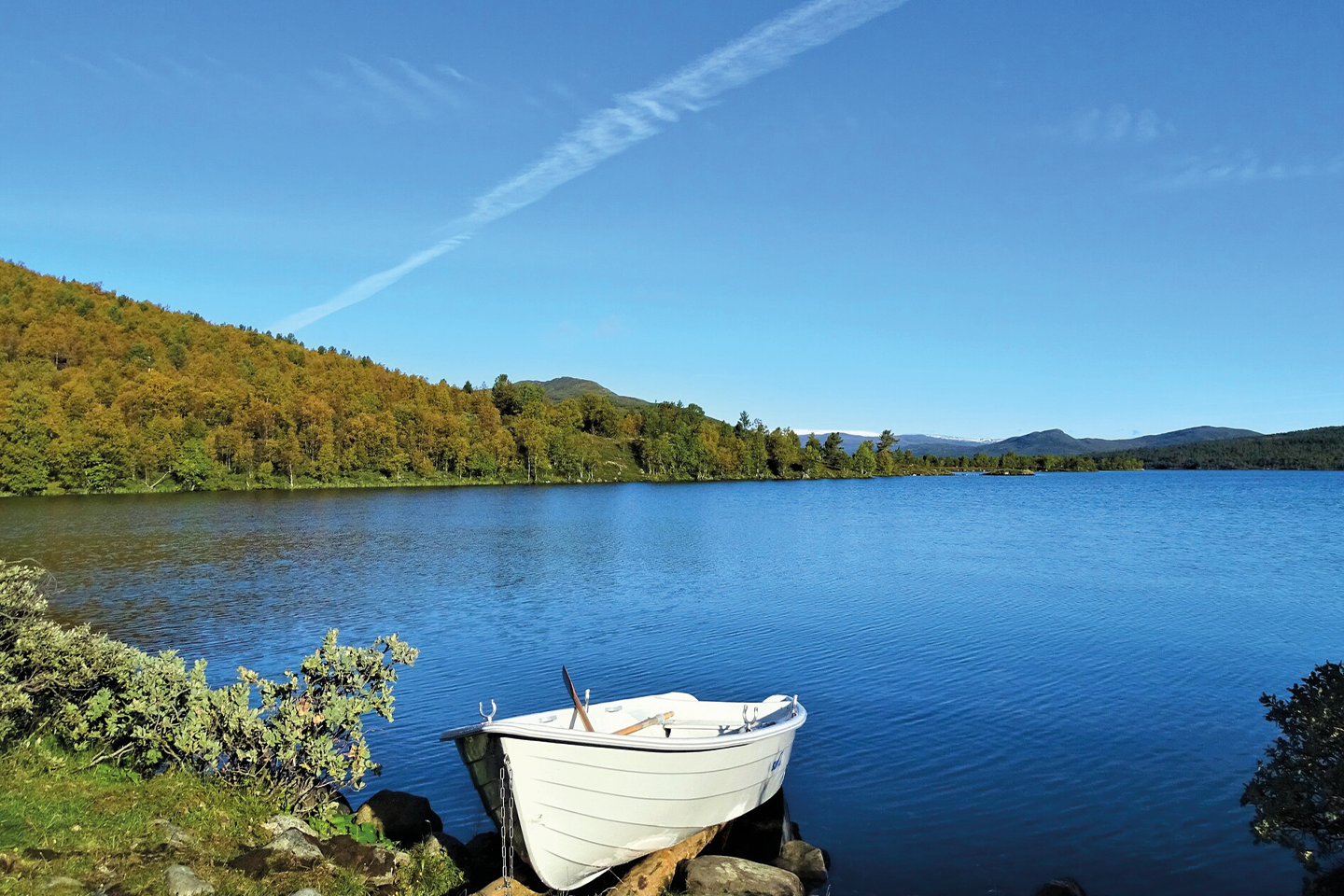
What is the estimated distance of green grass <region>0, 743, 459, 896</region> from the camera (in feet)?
26.2

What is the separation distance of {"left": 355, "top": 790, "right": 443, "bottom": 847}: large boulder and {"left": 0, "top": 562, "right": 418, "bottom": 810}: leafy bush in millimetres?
854

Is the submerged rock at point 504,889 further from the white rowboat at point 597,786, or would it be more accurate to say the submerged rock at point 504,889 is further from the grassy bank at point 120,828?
the grassy bank at point 120,828

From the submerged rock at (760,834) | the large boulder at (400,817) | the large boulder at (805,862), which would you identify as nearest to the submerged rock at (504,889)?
the large boulder at (400,817)

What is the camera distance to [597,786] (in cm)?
1051

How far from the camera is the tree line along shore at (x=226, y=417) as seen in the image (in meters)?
110

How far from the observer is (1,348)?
132000 mm

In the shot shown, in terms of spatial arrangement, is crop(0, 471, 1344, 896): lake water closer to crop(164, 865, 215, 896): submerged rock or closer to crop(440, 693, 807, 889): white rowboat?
crop(440, 693, 807, 889): white rowboat

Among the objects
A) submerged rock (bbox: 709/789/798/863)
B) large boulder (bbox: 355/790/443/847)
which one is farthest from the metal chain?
submerged rock (bbox: 709/789/798/863)

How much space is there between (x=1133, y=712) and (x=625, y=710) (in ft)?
42.1

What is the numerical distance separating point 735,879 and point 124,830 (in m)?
7.48

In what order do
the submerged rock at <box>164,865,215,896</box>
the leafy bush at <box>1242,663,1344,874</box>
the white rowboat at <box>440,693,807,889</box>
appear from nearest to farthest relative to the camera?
the submerged rock at <box>164,865,215,896</box>
the leafy bush at <box>1242,663,1344,874</box>
the white rowboat at <box>440,693,807,889</box>

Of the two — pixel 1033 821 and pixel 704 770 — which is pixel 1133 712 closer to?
pixel 1033 821

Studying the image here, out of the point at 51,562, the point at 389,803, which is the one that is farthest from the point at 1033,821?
the point at 51,562

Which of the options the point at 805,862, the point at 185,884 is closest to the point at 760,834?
the point at 805,862
